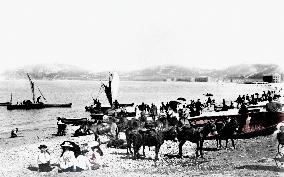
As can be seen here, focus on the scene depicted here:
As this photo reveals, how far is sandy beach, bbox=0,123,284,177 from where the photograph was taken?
49.9 feet

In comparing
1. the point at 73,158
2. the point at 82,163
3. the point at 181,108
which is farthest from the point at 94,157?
the point at 181,108

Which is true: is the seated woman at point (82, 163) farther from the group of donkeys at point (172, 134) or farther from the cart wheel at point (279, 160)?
the cart wheel at point (279, 160)

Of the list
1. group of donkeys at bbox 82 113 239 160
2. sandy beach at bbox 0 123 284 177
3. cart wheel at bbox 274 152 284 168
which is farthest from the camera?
group of donkeys at bbox 82 113 239 160

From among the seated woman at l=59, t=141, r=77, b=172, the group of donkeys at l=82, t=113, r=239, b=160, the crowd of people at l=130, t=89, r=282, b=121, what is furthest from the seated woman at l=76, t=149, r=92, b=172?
the crowd of people at l=130, t=89, r=282, b=121

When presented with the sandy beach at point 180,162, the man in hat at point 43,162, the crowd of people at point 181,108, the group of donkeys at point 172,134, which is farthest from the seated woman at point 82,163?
the crowd of people at point 181,108

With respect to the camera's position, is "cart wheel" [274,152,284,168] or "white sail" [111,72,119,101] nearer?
"cart wheel" [274,152,284,168]

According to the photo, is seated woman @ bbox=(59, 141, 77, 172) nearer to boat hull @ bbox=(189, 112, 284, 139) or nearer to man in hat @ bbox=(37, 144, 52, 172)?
man in hat @ bbox=(37, 144, 52, 172)

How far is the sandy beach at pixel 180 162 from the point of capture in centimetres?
1520

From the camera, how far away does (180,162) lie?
1752 cm

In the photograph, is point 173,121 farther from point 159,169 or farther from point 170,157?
point 159,169

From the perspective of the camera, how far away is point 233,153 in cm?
1925

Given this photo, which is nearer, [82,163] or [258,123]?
[82,163]

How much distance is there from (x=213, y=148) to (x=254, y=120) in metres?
5.11

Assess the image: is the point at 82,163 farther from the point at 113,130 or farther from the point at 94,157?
the point at 113,130
